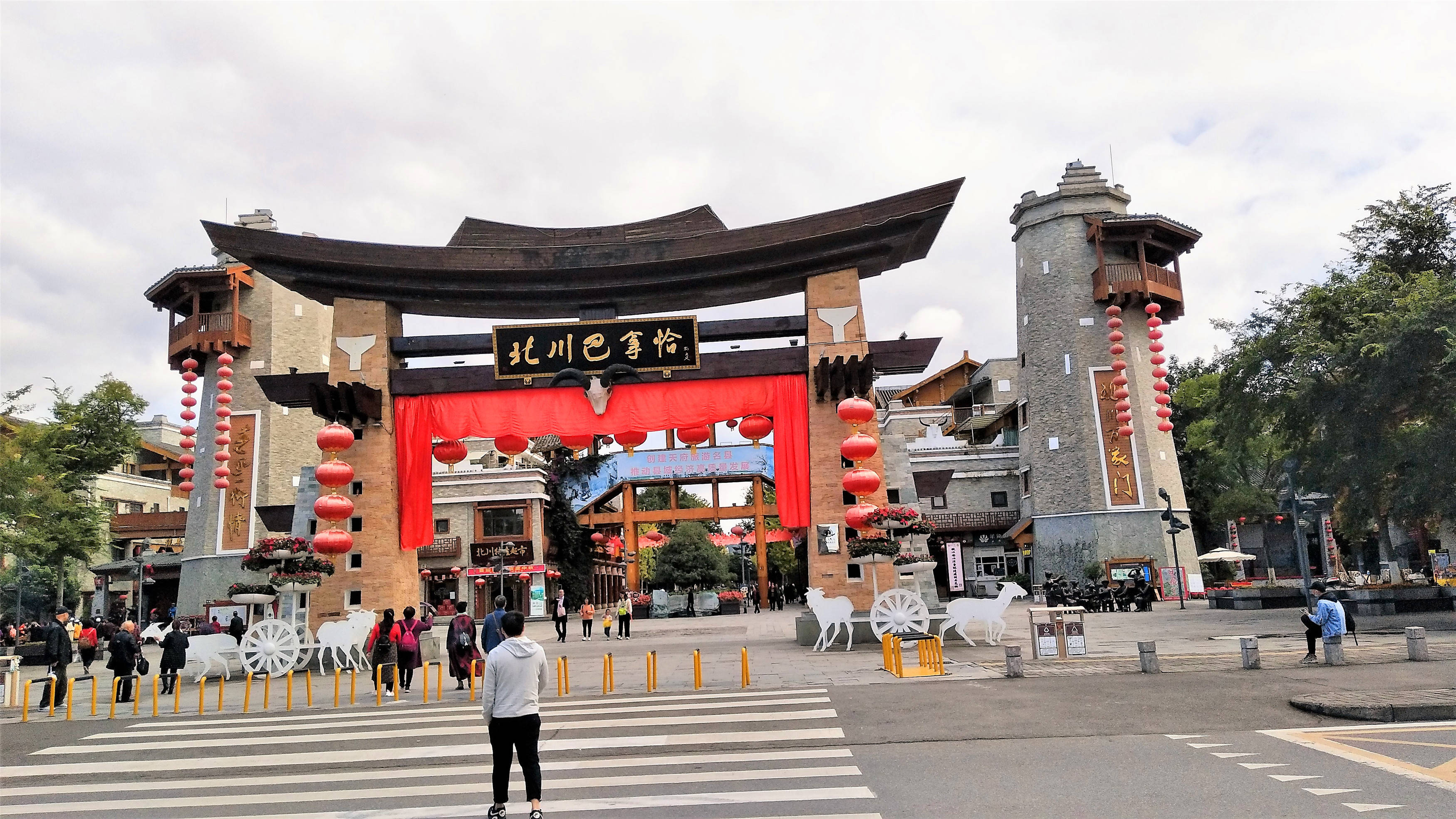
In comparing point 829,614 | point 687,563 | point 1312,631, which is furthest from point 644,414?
point 687,563

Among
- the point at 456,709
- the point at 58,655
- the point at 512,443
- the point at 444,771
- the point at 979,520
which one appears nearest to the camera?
the point at 444,771

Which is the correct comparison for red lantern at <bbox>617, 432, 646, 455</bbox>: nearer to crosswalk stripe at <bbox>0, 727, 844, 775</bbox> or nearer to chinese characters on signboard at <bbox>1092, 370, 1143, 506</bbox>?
crosswalk stripe at <bbox>0, 727, 844, 775</bbox>

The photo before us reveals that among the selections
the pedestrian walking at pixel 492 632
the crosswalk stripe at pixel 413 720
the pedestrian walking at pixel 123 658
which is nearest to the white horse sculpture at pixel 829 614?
the crosswalk stripe at pixel 413 720

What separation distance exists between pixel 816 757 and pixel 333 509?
12756 mm

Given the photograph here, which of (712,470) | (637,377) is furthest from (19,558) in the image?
(637,377)

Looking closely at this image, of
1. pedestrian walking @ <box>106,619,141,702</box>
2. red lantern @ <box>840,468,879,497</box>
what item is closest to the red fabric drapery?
red lantern @ <box>840,468,879,497</box>

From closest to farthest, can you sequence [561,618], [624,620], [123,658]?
[123,658] < [561,618] < [624,620]

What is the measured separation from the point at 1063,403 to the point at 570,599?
25253 millimetres

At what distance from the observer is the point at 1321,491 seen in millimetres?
24016

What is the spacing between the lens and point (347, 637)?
1836cm

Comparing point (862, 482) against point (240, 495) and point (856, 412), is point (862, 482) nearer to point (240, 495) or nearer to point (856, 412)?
point (856, 412)

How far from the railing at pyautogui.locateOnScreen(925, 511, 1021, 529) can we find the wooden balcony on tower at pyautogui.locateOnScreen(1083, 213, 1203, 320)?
1185 centimetres

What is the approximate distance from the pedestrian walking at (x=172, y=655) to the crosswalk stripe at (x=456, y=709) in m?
3.48

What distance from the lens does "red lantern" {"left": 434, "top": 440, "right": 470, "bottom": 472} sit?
2167 cm
